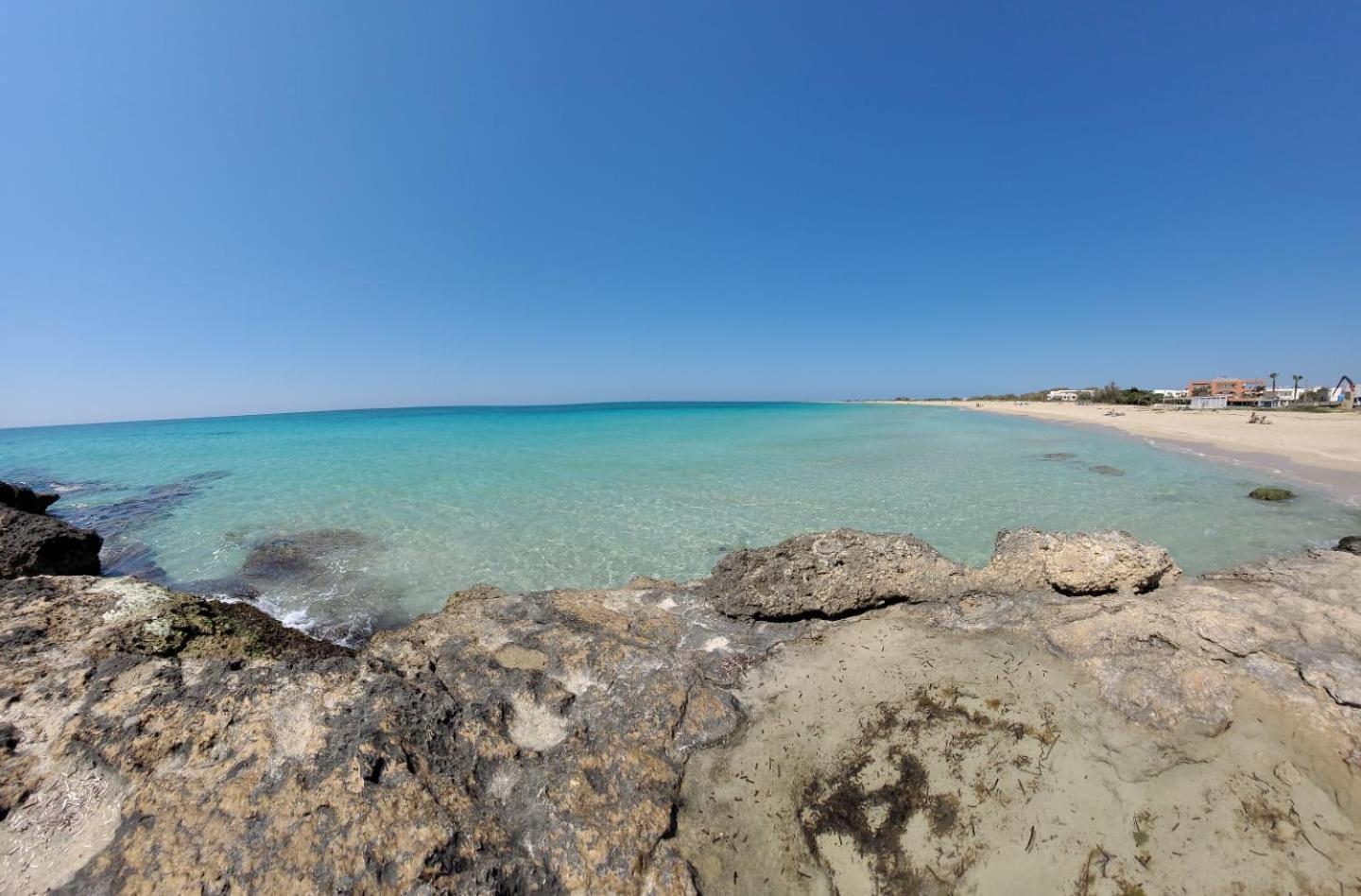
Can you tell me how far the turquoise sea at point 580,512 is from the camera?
7.86m

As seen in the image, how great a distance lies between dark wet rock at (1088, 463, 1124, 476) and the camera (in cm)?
1497

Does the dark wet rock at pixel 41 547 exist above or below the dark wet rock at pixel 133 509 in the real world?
above

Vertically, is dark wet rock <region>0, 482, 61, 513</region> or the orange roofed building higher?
the orange roofed building

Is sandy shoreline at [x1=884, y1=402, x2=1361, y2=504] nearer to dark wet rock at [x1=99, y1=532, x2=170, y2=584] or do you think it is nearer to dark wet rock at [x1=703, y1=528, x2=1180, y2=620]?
dark wet rock at [x1=703, y1=528, x2=1180, y2=620]

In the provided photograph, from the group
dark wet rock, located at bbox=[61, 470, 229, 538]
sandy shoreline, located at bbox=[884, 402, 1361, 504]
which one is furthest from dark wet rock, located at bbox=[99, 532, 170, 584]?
sandy shoreline, located at bbox=[884, 402, 1361, 504]

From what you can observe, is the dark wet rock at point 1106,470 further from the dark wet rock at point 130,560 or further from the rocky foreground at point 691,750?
the dark wet rock at point 130,560

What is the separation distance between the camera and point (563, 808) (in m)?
2.47

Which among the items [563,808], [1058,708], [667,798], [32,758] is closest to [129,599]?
[32,758]

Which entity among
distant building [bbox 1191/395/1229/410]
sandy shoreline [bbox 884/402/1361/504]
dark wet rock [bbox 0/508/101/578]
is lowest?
sandy shoreline [bbox 884/402/1361/504]

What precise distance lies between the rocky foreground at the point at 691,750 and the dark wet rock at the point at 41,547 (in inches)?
144

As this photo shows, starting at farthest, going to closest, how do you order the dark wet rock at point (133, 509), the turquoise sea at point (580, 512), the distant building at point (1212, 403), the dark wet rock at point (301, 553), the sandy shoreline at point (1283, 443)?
the distant building at point (1212, 403) < the sandy shoreline at point (1283, 443) < the dark wet rock at point (133, 509) < the dark wet rock at point (301, 553) < the turquoise sea at point (580, 512)

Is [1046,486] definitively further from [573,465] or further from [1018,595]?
[573,465]

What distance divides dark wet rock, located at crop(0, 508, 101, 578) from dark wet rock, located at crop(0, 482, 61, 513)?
179 inches

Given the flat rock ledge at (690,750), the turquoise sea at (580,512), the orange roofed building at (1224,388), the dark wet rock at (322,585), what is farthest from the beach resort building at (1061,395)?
the dark wet rock at (322,585)
